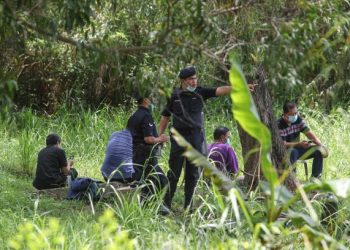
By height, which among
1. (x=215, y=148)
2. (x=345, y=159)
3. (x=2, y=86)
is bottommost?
(x=345, y=159)

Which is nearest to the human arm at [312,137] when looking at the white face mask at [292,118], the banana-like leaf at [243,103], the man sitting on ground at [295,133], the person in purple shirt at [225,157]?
the man sitting on ground at [295,133]

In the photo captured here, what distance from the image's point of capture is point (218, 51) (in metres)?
5.21

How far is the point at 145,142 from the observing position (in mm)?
8648

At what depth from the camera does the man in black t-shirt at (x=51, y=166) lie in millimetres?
9445

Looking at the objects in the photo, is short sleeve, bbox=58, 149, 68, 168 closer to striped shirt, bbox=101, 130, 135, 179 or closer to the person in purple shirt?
striped shirt, bbox=101, 130, 135, 179

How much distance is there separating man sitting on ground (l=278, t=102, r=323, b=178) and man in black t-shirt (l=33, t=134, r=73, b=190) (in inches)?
107

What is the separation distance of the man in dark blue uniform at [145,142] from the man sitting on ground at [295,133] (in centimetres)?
195

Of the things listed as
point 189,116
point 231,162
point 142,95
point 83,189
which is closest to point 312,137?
point 231,162

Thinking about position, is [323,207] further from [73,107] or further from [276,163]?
[73,107]

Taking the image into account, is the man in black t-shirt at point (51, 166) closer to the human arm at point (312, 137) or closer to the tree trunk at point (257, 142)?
the tree trunk at point (257, 142)

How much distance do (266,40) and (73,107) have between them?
935 cm

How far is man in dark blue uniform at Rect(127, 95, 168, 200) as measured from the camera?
8.45 meters

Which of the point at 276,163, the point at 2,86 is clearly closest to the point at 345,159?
the point at 276,163

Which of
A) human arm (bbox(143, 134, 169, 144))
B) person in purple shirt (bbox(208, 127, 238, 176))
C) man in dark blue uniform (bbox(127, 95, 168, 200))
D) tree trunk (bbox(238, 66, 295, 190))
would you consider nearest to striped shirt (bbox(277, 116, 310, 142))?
tree trunk (bbox(238, 66, 295, 190))
